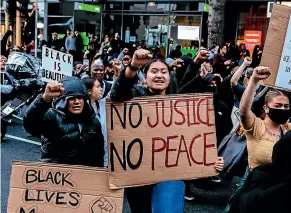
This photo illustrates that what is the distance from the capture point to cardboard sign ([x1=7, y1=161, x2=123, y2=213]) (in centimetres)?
334

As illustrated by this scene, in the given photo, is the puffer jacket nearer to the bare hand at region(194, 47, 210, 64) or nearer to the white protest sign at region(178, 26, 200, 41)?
the bare hand at region(194, 47, 210, 64)

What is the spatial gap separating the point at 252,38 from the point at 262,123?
15.6 meters

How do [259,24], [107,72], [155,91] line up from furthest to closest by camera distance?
1. [259,24]
2. [107,72]
3. [155,91]

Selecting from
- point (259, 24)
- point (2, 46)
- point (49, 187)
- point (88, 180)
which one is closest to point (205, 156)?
point (88, 180)

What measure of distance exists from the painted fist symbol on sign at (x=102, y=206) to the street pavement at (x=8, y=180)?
212cm

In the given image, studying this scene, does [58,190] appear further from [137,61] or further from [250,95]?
[250,95]

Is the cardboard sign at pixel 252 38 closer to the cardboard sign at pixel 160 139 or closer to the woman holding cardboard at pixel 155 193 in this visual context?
the woman holding cardboard at pixel 155 193

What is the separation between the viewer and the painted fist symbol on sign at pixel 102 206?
Result: 3.33 m

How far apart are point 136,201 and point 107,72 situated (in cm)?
509

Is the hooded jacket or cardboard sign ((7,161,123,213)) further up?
the hooded jacket

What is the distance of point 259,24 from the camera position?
1881 centimetres

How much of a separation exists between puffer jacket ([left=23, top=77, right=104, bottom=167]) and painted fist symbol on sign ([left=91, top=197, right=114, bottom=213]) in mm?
605

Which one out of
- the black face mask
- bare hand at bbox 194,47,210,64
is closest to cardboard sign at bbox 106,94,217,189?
the black face mask

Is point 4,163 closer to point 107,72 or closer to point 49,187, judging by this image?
point 107,72
